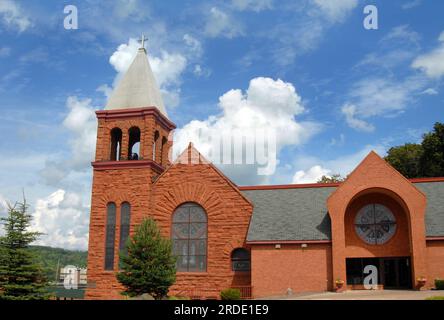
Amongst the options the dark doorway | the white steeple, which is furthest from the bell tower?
the dark doorway

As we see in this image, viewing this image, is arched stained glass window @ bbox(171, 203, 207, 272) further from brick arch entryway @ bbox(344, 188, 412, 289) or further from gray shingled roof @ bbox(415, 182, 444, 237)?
gray shingled roof @ bbox(415, 182, 444, 237)

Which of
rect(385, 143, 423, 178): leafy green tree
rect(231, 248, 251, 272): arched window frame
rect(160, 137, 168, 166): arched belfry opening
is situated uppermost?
rect(385, 143, 423, 178): leafy green tree

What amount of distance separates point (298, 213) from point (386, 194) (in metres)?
5.66

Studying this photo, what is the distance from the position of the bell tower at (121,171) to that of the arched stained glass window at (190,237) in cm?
250

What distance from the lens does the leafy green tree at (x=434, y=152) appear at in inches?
1967

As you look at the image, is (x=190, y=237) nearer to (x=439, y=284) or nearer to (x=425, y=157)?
(x=439, y=284)

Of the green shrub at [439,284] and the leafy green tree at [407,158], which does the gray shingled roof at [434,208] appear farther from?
the leafy green tree at [407,158]

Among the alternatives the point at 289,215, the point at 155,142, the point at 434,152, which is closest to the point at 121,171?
the point at 155,142

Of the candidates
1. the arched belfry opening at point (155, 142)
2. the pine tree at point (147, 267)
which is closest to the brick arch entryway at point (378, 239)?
the pine tree at point (147, 267)

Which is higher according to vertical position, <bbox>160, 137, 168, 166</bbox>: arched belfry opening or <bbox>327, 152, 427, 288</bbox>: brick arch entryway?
<bbox>160, 137, 168, 166</bbox>: arched belfry opening

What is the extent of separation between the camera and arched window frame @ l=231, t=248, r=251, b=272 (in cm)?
3145
